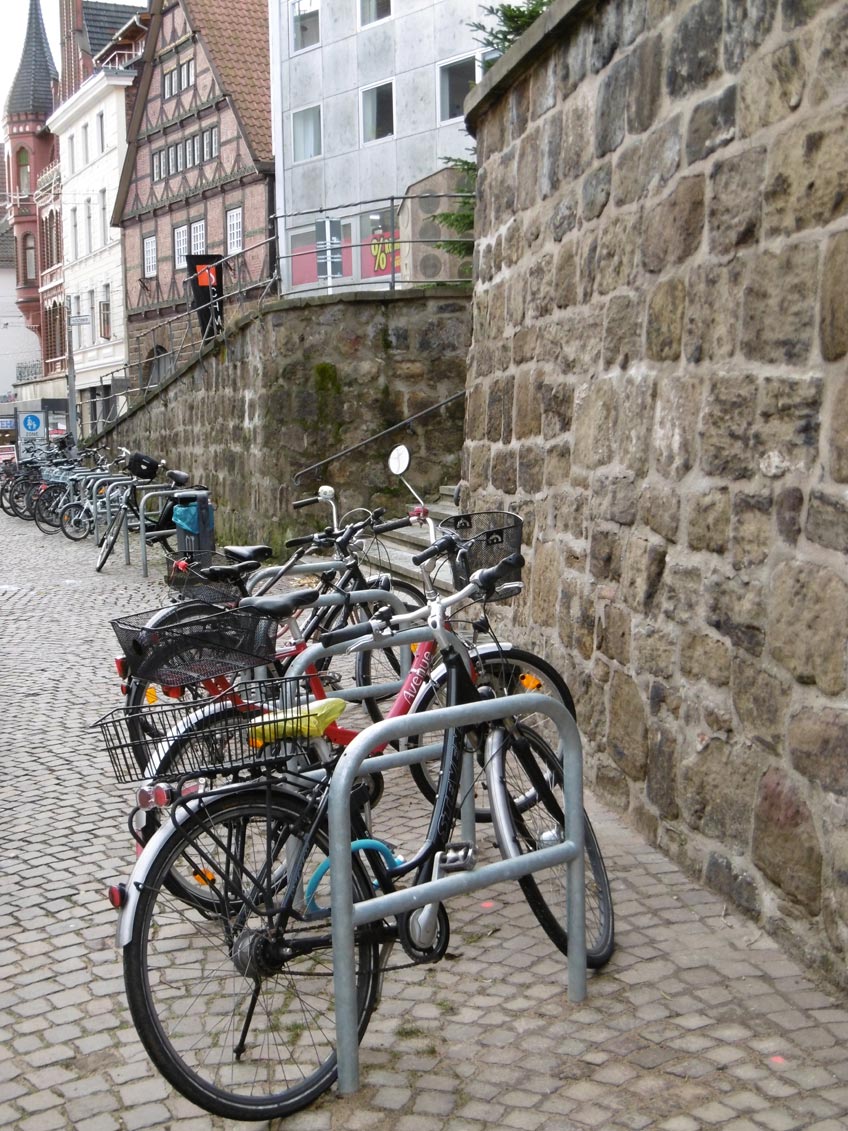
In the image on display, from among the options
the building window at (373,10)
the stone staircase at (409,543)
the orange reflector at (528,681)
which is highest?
the building window at (373,10)

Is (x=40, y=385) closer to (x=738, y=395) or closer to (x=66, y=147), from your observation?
(x=66, y=147)

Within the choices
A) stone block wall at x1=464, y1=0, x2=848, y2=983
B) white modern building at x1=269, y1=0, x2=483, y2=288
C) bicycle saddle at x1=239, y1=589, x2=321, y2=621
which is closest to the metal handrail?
stone block wall at x1=464, y1=0, x2=848, y2=983

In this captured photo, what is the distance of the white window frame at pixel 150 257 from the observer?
1592 inches

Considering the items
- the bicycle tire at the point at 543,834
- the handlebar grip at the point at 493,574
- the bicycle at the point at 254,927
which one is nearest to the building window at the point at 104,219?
the handlebar grip at the point at 493,574

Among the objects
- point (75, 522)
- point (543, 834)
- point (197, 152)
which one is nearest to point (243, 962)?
point (543, 834)

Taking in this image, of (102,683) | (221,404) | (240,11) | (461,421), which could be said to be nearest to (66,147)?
(240,11)

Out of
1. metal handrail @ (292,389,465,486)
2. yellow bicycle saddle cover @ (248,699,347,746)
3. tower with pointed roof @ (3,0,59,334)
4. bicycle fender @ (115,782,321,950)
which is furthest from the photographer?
tower with pointed roof @ (3,0,59,334)

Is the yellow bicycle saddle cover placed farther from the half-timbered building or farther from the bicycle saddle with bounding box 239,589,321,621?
the half-timbered building

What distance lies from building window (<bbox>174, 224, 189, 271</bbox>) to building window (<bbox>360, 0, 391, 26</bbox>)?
9970mm

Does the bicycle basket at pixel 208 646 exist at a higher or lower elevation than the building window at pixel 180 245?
lower

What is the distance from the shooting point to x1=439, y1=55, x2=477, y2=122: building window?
1072 inches

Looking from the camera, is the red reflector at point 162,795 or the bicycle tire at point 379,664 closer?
the red reflector at point 162,795

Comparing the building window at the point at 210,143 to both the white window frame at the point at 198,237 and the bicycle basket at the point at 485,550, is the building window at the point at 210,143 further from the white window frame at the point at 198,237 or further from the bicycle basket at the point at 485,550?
the bicycle basket at the point at 485,550

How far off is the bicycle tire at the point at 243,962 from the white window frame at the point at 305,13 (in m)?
29.9
